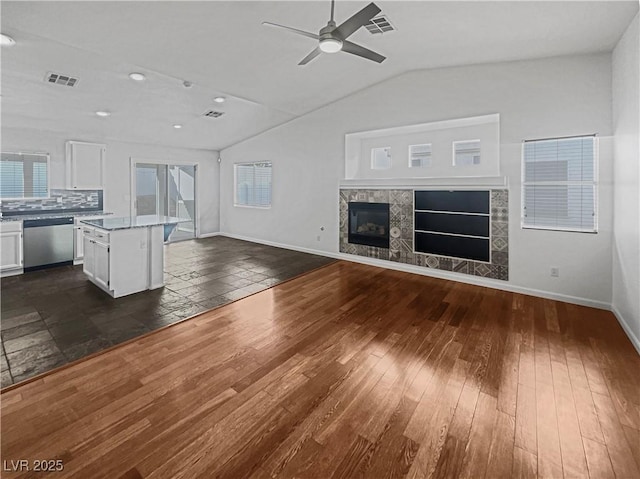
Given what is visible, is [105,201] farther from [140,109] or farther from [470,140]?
[470,140]

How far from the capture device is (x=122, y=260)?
4.03 m

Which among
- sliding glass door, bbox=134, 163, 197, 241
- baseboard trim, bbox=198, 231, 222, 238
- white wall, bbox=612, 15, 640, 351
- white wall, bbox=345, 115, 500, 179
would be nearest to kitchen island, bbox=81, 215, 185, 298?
sliding glass door, bbox=134, 163, 197, 241

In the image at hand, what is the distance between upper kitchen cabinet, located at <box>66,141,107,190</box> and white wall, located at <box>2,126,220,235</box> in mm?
145

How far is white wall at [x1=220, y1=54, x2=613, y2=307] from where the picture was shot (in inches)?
145

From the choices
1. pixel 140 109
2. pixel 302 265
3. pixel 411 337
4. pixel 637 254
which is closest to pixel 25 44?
pixel 140 109

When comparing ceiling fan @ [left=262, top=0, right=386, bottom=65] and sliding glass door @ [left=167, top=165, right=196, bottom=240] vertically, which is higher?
ceiling fan @ [left=262, top=0, right=386, bottom=65]

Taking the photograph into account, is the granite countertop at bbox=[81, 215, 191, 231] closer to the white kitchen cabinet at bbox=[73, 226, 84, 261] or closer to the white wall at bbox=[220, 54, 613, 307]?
the white kitchen cabinet at bbox=[73, 226, 84, 261]

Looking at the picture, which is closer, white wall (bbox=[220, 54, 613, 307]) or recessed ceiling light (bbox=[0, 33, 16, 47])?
recessed ceiling light (bbox=[0, 33, 16, 47])

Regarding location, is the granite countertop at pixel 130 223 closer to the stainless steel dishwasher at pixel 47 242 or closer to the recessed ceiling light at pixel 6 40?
the stainless steel dishwasher at pixel 47 242

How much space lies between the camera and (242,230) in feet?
27.6

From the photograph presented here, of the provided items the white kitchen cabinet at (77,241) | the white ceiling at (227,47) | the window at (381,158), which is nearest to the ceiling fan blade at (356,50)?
the white ceiling at (227,47)

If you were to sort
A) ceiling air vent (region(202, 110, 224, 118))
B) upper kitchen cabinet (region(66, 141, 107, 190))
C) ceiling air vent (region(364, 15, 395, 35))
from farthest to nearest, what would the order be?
upper kitchen cabinet (region(66, 141, 107, 190)), ceiling air vent (region(202, 110, 224, 118)), ceiling air vent (region(364, 15, 395, 35))

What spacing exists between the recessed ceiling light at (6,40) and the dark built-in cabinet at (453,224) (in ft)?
17.0

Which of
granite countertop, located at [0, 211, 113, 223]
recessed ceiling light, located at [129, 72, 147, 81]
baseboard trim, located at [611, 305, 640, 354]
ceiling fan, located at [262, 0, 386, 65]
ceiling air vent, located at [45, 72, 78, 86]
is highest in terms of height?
recessed ceiling light, located at [129, 72, 147, 81]
